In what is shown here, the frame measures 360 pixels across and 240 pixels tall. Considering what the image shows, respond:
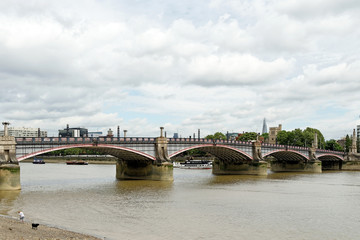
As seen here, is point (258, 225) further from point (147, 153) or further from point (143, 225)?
point (147, 153)

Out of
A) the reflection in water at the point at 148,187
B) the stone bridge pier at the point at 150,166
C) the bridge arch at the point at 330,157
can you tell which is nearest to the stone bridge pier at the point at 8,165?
the reflection in water at the point at 148,187

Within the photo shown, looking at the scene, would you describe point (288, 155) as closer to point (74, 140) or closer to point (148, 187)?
point (148, 187)

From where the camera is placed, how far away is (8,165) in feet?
135

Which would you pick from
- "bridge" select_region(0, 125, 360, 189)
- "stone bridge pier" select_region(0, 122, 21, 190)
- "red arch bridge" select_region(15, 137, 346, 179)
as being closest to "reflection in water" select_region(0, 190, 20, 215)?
"stone bridge pier" select_region(0, 122, 21, 190)

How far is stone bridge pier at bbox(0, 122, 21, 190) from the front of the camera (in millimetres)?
40938

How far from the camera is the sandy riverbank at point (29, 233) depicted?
18891 mm

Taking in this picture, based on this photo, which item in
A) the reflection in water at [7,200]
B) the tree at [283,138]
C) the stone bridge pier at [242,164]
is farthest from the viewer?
the tree at [283,138]

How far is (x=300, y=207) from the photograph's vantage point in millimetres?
33938

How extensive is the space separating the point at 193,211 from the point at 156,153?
2616cm

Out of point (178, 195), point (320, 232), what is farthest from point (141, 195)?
point (320, 232)

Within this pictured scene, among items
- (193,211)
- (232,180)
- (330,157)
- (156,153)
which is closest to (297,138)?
(330,157)

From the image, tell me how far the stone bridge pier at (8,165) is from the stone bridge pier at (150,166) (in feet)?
61.1

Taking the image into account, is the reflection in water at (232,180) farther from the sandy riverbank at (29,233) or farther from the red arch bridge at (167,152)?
the sandy riverbank at (29,233)

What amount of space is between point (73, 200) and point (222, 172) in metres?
42.9
